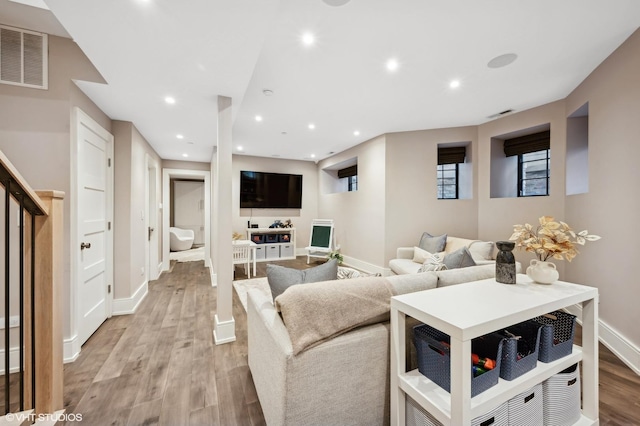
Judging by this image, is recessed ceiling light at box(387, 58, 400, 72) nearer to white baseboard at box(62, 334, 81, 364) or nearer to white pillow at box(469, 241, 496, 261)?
white pillow at box(469, 241, 496, 261)

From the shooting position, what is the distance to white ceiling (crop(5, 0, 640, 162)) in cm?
157

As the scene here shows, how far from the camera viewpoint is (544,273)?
1.53 meters

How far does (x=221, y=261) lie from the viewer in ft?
8.07

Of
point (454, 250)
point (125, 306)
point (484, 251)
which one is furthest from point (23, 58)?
point (484, 251)

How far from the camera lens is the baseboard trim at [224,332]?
2441mm

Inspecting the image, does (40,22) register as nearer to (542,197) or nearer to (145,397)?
(145,397)

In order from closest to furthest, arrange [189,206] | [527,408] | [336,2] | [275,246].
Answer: [527,408]
[336,2]
[275,246]
[189,206]

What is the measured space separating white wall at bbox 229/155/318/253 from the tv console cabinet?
1.16 ft

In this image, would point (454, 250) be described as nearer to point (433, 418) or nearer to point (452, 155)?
point (452, 155)

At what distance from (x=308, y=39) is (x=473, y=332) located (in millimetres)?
2249

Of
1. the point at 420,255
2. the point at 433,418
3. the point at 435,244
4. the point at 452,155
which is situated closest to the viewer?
the point at 433,418

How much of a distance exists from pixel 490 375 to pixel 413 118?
3.56m

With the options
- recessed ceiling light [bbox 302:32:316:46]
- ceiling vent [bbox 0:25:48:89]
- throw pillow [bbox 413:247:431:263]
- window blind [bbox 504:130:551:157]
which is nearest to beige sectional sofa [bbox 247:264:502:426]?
recessed ceiling light [bbox 302:32:316:46]

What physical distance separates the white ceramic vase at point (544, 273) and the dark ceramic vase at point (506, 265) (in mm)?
124
